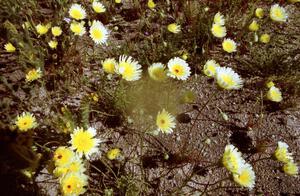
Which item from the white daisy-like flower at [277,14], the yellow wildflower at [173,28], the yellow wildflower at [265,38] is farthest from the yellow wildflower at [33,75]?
the white daisy-like flower at [277,14]

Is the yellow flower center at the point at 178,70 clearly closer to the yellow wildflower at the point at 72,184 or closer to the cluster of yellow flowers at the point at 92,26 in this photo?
the cluster of yellow flowers at the point at 92,26

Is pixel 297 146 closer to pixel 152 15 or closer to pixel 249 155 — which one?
pixel 249 155

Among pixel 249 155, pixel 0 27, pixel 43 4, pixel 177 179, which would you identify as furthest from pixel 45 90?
pixel 249 155

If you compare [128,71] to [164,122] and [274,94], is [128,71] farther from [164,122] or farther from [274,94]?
[274,94]

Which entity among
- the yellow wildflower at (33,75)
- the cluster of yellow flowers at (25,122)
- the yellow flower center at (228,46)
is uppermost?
the yellow flower center at (228,46)

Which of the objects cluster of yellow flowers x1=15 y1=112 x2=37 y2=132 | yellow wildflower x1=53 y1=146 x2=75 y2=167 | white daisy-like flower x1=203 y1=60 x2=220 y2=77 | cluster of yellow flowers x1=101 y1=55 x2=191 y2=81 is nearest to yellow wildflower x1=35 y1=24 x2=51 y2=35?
cluster of yellow flowers x1=101 y1=55 x2=191 y2=81

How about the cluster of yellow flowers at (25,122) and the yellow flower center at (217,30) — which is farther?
the yellow flower center at (217,30)

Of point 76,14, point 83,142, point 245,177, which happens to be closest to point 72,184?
point 83,142
